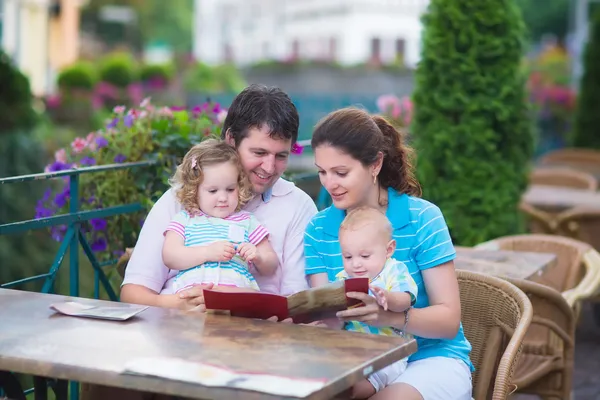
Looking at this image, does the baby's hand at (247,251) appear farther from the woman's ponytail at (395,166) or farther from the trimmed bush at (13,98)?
the trimmed bush at (13,98)

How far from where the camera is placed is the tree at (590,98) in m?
12.4

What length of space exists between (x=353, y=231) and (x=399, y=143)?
0.45m

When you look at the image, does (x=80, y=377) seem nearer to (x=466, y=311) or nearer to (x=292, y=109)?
(x=292, y=109)

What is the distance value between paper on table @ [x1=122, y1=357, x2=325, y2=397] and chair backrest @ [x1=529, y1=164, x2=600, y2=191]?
669 centimetres

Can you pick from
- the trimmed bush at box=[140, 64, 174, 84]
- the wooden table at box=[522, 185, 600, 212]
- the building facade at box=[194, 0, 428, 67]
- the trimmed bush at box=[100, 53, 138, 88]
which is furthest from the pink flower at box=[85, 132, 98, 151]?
the building facade at box=[194, 0, 428, 67]

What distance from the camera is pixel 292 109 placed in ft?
11.0

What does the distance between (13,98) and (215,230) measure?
6268 mm

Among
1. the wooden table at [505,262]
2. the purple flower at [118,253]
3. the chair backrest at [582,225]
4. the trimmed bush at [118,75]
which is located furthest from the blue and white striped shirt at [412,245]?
the trimmed bush at [118,75]

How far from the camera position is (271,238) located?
3.37 m

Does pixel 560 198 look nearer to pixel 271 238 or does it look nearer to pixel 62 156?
pixel 62 156

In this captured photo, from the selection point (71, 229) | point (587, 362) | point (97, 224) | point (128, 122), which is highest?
point (128, 122)

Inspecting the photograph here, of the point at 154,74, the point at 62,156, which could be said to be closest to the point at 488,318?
the point at 62,156

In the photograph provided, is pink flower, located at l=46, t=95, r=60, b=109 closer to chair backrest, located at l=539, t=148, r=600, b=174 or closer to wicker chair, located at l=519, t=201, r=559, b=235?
chair backrest, located at l=539, t=148, r=600, b=174

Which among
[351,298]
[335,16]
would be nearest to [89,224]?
[351,298]
